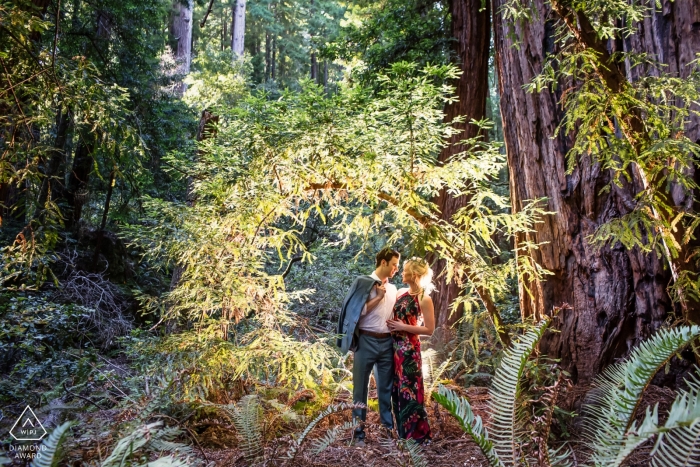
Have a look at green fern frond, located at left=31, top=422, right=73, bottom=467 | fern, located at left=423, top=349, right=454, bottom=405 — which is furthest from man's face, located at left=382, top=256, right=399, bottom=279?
green fern frond, located at left=31, top=422, right=73, bottom=467

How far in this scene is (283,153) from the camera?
4113 millimetres

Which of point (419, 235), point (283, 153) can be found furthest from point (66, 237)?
point (419, 235)

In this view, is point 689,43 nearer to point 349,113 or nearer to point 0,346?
point 349,113

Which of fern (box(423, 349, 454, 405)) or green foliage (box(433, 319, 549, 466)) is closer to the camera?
green foliage (box(433, 319, 549, 466))

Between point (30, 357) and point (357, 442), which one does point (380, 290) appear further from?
point (30, 357)

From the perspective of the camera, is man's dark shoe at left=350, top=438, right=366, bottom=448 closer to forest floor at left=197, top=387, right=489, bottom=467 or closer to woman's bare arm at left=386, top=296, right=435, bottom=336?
forest floor at left=197, top=387, right=489, bottom=467

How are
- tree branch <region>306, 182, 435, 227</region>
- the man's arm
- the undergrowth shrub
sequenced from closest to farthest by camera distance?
1. tree branch <region>306, 182, 435, 227</region>
2. the undergrowth shrub
3. the man's arm

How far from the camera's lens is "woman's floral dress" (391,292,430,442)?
4398 mm

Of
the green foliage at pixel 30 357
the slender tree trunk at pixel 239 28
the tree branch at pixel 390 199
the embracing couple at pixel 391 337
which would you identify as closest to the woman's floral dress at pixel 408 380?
the embracing couple at pixel 391 337

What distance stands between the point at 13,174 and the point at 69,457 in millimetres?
1790

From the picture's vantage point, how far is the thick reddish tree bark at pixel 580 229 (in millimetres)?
3994

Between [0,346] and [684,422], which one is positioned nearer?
[684,422]

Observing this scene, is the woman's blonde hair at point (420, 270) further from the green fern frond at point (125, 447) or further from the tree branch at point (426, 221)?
the green fern frond at point (125, 447)

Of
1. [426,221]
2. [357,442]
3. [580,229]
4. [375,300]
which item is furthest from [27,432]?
[580,229]
